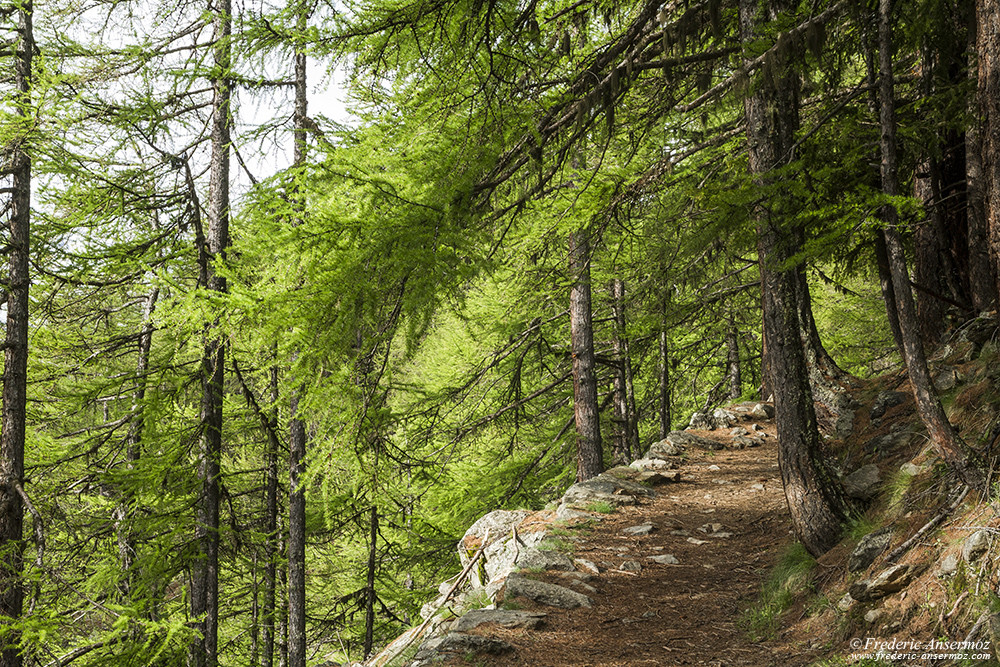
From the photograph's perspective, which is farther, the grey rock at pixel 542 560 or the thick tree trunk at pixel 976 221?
the grey rock at pixel 542 560

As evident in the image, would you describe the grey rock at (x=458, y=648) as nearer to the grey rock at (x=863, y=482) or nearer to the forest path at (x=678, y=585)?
the forest path at (x=678, y=585)

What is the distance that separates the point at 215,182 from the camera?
900 cm

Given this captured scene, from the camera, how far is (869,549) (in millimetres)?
4812

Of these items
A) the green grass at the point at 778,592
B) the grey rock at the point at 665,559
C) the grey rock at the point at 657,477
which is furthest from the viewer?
the grey rock at the point at 657,477

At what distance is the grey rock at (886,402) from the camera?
25.5ft

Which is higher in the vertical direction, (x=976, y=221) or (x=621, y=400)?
(x=976, y=221)

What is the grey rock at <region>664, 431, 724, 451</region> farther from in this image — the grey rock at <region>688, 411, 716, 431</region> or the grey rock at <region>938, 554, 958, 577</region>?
the grey rock at <region>938, 554, 958, 577</region>

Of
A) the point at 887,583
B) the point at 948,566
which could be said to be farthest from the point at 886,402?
the point at 948,566

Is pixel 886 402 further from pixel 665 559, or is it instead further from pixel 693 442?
pixel 693 442

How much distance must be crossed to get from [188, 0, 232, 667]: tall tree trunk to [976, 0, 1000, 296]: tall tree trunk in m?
7.86

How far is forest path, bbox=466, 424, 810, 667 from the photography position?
469cm

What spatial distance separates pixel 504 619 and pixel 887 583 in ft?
9.24

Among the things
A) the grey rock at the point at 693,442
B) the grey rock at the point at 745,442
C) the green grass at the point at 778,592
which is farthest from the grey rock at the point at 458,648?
the grey rock at the point at 745,442

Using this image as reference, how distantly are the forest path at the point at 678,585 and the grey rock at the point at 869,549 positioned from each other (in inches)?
33.4
